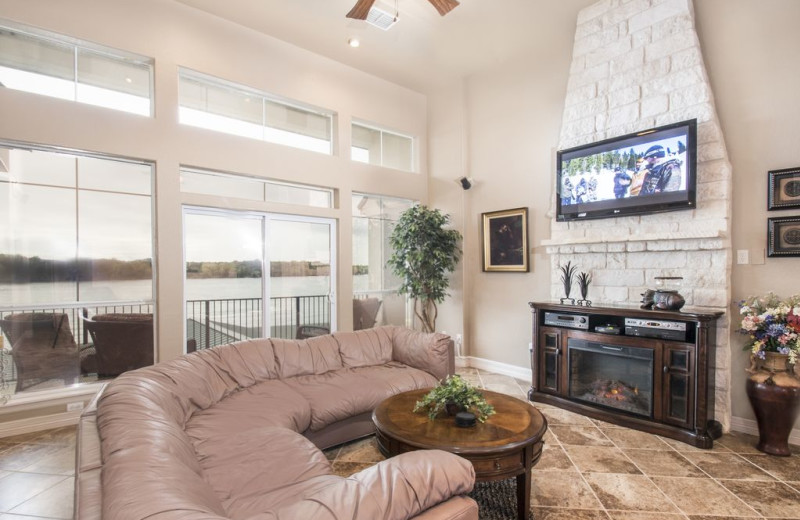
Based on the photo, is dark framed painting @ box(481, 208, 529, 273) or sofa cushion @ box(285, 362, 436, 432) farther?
dark framed painting @ box(481, 208, 529, 273)

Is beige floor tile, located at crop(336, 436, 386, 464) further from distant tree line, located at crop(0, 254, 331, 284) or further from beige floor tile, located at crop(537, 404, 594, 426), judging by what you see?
distant tree line, located at crop(0, 254, 331, 284)

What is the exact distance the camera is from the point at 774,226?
3023 mm

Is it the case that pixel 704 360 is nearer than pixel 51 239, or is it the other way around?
pixel 704 360

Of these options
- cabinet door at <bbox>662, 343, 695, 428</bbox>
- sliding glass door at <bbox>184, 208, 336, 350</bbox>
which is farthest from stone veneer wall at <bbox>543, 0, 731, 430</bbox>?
sliding glass door at <bbox>184, 208, 336, 350</bbox>

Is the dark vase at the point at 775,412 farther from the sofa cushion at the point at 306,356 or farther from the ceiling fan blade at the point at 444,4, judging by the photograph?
the ceiling fan blade at the point at 444,4

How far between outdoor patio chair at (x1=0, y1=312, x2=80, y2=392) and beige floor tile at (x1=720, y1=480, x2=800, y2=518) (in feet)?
16.8

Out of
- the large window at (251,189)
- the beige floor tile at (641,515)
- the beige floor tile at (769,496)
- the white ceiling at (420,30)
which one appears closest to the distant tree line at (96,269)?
the large window at (251,189)

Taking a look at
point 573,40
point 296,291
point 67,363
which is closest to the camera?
point 67,363

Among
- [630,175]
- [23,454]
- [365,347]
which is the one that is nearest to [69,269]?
[23,454]

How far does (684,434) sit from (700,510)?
0.96m

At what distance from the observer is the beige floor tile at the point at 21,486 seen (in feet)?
7.55

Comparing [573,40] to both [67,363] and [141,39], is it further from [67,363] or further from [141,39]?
[67,363]

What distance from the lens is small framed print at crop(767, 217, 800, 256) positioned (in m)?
2.94

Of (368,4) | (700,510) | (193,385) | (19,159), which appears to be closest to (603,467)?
(700,510)
